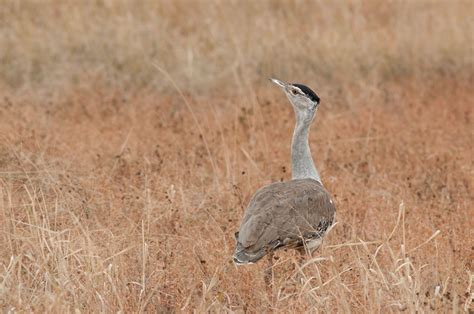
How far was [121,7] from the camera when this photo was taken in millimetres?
10758

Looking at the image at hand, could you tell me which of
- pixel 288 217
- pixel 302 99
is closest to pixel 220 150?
pixel 302 99

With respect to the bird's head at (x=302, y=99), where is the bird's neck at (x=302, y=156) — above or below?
below

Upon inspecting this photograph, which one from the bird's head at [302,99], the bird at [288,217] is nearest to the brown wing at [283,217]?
the bird at [288,217]

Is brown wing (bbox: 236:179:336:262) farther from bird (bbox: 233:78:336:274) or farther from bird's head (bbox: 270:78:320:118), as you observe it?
bird's head (bbox: 270:78:320:118)

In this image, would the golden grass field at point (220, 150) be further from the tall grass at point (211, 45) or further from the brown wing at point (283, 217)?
the brown wing at point (283, 217)

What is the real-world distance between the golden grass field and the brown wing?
153mm

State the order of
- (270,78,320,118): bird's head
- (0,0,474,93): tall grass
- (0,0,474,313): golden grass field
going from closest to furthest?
(0,0,474,313): golden grass field → (270,78,320,118): bird's head → (0,0,474,93): tall grass

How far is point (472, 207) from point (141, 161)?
89.1 inches

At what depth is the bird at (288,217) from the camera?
184 inches

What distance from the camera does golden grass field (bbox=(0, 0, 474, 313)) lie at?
15.1 ft

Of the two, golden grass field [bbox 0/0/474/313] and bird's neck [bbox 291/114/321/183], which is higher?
bird's neck [bbox 291/114/321/183]

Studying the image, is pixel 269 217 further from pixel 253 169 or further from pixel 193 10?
pixel 193 10

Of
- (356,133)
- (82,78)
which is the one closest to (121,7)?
(82,78)

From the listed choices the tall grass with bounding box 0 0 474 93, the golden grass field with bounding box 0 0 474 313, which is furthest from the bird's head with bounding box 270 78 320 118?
the tall grass with bounding box 0 0 474 93
